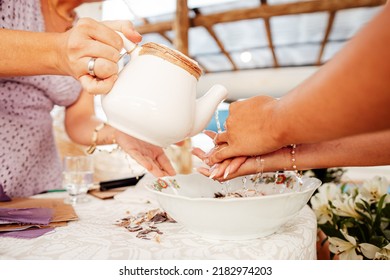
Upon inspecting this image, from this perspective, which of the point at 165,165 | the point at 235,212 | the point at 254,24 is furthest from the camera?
the point at 254,24

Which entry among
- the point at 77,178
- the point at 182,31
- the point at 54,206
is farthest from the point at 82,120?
the point at 182,31

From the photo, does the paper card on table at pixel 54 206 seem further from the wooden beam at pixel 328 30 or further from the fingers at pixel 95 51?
the wooden beam at pixel 328 30

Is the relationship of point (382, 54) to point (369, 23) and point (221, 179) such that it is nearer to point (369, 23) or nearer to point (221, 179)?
point (369, 23)

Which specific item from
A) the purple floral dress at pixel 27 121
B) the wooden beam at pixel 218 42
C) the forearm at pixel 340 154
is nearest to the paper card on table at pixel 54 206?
the purple floral dress at pixel 27 121

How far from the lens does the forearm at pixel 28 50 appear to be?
1.80 feet

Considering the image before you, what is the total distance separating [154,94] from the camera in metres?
0.48

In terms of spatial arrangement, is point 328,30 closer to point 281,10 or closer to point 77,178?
point 281,10

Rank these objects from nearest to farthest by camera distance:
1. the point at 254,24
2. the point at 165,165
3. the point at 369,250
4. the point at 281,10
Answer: the point at 369,250 < the point at 165,165 < the point at 281,10 < the point at 254,24

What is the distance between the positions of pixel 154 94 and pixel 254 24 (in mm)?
3786

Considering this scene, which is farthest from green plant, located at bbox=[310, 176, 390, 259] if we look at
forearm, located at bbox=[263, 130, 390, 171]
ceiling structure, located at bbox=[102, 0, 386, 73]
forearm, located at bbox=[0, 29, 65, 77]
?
ceiling structure, located at bbox=[102, 0, 386, 73]

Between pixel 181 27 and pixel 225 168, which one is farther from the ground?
Answer: pixel 181 27

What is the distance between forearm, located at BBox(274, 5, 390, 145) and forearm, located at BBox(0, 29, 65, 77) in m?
0.41

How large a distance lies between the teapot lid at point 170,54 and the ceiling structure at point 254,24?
278 centimetres
